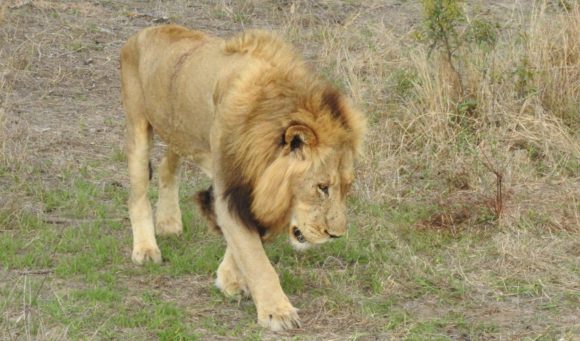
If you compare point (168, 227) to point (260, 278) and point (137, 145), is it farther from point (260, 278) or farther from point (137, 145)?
point (260, 278)

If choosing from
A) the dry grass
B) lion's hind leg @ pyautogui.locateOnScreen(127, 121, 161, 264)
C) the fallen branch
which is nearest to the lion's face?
the dry grass

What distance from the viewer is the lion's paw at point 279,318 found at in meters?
4.64

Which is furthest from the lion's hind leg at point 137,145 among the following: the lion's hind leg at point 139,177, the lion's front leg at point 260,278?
the lion's front leg at point 260,278

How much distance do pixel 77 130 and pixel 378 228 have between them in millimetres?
2622

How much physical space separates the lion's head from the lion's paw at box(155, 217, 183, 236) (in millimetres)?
1340

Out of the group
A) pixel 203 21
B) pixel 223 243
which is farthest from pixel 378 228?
pixel 203 21

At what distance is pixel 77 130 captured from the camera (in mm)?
7703

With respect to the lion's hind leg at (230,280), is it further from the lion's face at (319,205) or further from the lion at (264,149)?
the lion's face at (319,205)

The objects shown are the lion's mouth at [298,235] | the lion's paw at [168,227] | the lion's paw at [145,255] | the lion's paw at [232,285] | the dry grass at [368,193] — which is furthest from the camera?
the lion's paw at [168,227]

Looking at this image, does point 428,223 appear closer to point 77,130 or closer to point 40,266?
point 40,266

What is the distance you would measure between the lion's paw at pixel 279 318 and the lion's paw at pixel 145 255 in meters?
1.10

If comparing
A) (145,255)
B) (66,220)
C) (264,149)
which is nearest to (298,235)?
(264,149)

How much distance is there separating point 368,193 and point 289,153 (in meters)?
2.01

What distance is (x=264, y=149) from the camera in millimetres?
4520
